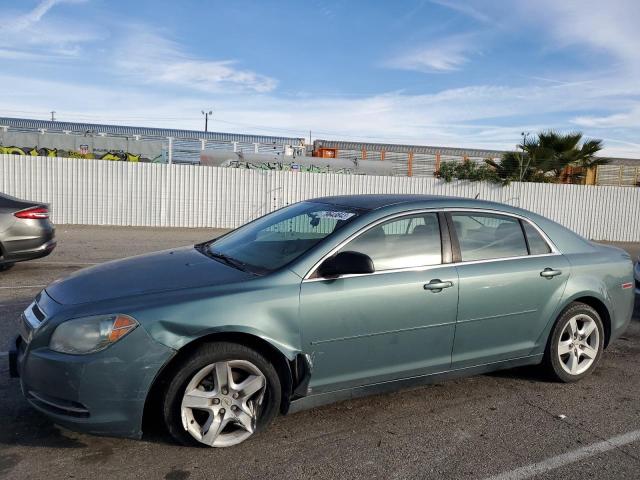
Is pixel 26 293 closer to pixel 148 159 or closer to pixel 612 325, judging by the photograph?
pixel 612 325

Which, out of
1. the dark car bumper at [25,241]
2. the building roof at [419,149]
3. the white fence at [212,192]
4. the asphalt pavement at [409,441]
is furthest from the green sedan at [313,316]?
the building roof at [419,149]

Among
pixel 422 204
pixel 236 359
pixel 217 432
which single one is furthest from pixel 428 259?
pixel 217 432

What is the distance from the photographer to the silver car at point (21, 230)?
8.37 meters

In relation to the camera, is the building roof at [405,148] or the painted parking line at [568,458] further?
the building roof at [405,148]

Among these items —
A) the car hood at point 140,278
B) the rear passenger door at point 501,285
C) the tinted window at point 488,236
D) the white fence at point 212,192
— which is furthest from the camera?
the white fence at point 212,192

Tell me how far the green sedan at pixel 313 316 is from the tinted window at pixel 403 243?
1cm

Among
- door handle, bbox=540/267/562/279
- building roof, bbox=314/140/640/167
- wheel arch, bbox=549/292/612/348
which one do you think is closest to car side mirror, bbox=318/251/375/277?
door handle, bbox=540/267/562/279

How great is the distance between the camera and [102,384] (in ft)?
10.0

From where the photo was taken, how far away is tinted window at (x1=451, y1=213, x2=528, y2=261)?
4.23m

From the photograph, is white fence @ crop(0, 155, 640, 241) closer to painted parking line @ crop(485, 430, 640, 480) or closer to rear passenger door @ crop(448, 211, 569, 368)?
rear passenger door @ crop(448, 211, 569, 368)

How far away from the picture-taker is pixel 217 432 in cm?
333

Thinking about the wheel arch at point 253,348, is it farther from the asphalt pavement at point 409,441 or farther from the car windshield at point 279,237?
the car windshield at point 279,237

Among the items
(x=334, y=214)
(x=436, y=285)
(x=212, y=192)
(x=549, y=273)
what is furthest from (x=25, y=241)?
(x=212, y=192)

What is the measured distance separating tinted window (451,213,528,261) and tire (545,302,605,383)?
688 mm
